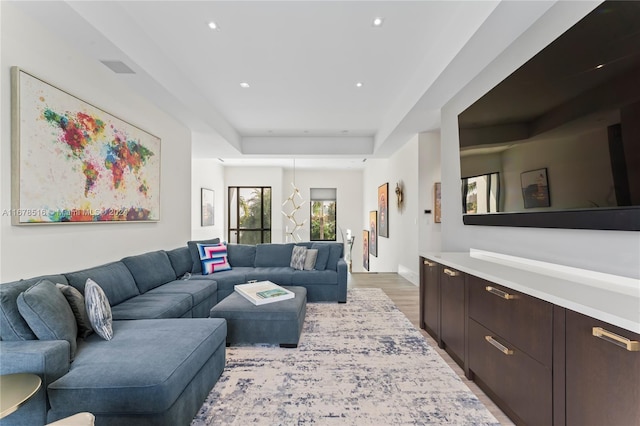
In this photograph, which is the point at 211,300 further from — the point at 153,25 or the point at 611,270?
the point at 611,270

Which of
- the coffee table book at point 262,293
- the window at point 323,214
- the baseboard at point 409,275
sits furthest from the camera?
the window at point 323,214

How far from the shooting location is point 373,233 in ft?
25.8

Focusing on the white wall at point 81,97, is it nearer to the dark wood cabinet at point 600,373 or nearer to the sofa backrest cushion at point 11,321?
the sofa backrest cushion at point 11,321

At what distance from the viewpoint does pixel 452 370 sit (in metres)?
2.23

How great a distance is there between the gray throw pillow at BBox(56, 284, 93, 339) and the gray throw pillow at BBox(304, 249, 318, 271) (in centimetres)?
265

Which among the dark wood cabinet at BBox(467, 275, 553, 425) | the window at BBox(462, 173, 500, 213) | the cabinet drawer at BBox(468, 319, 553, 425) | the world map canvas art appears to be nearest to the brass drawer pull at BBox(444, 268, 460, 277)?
the dark wood cabinet at BBox(467, 275, 553, 425)

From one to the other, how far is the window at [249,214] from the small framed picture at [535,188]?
699cm

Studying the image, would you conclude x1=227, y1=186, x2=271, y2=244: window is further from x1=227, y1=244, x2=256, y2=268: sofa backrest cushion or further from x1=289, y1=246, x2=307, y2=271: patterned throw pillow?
x1=289, y1=246, x2=307, y2=271: patterned throw pillow

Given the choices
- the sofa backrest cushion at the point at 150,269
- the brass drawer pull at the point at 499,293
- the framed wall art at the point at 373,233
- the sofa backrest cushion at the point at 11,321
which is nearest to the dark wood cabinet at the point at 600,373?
the brass drawer pull at the point at 499,293

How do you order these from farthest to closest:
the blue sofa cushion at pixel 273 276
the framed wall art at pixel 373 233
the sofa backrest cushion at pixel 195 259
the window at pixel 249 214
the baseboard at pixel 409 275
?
1. the window at pixel 249 214
2. the framed wall art at pixel 373 233
3. the baseboard at pixel 409 275
4. the sofa backrest cushion at pixel 195 259
5. the blue sofa cushion at pixel 273 276

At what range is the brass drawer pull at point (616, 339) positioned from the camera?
975 mm

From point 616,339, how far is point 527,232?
1237 mm

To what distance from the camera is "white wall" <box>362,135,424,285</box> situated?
16.0 feet

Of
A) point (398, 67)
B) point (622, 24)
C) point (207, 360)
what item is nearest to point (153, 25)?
point (398, 67)
